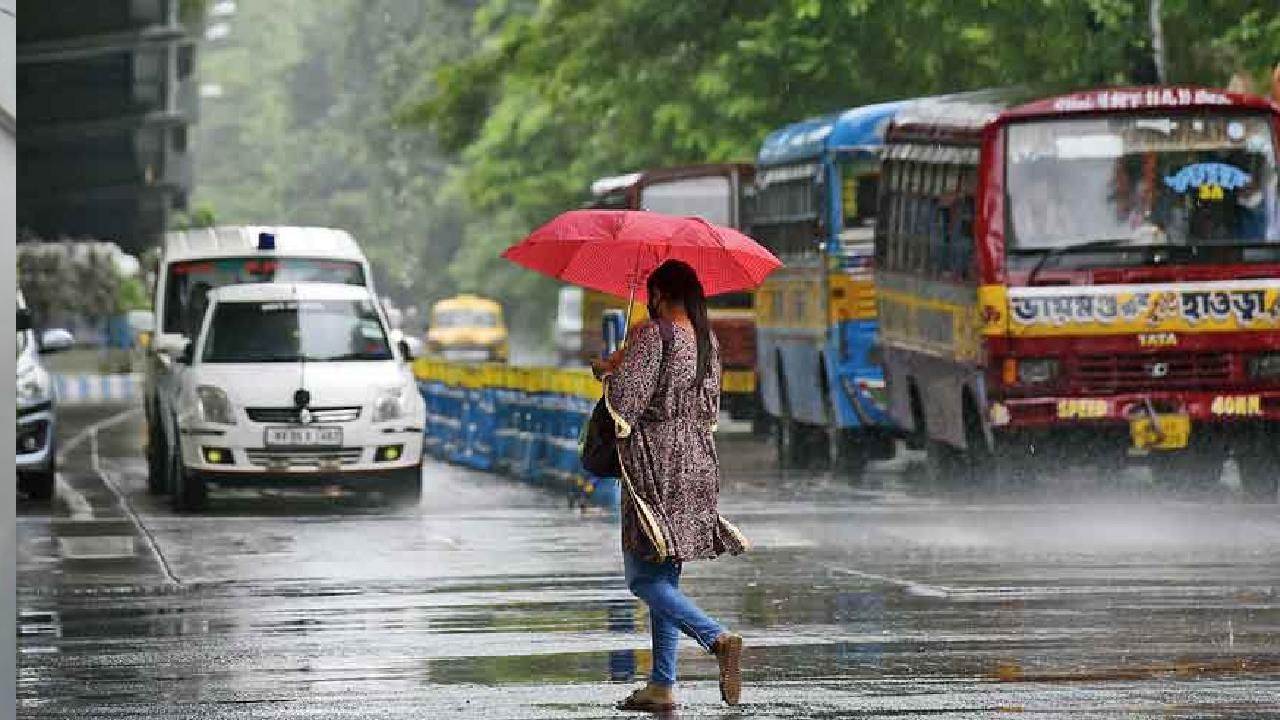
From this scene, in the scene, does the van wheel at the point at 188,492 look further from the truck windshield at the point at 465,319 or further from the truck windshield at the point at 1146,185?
the truck windshield at the point at 465,319

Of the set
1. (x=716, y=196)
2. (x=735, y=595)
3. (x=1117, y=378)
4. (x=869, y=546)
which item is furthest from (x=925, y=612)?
(x=716, y=196)

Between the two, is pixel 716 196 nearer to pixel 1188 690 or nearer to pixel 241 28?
pixel 1188 690

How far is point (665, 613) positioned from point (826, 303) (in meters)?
18.5

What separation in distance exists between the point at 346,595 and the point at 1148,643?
4.66m

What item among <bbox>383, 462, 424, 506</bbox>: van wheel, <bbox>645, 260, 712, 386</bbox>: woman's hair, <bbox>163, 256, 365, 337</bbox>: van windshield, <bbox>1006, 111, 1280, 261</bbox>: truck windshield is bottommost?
<bbox>383, 462, 424, 506</bbox>: van wheel

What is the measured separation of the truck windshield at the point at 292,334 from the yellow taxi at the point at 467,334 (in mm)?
53433

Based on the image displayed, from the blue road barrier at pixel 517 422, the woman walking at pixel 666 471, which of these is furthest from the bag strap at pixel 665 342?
the blue road barrier at pixel 517 422

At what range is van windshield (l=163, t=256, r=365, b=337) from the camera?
2791cm

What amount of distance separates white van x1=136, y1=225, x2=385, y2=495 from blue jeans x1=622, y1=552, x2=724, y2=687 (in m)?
15.5

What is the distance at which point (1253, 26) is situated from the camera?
35.1 meters

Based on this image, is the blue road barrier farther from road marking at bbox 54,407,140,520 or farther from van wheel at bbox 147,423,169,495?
road marking at bbox 54,407,140,520

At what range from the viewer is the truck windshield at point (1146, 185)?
24516 mm

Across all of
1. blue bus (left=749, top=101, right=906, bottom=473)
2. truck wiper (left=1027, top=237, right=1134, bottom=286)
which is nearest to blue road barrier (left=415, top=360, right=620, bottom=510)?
blue bus (left=749, top=101, right=906, bottom=473)

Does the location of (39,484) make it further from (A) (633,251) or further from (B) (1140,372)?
(A) (633,251)
